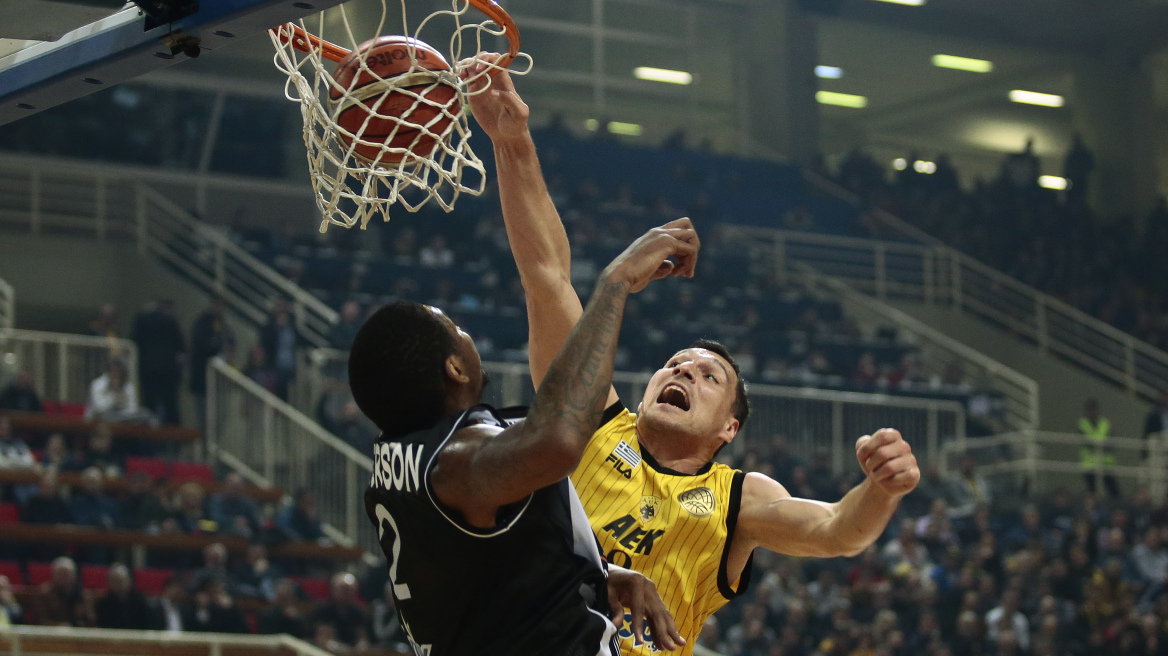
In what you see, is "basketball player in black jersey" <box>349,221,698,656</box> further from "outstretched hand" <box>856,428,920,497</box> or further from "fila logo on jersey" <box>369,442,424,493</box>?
"outstretched hand" <box>856,428,920,497</box>

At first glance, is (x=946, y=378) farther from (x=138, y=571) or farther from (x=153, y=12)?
(x=153, y=12)

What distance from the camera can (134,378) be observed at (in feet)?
47.5

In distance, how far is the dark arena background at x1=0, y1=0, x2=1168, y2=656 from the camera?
37.6 ft

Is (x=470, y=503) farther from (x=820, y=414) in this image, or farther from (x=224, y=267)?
(x=224, y=267)

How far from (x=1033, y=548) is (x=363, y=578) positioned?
7.12 m

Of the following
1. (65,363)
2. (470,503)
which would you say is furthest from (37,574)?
(470,503)

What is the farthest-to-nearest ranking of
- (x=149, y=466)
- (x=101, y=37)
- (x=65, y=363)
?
(x=65, y=363) → (x=149, y=466) → (x=101, y=37)

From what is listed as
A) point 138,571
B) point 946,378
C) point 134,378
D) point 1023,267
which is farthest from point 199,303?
point 1023,267

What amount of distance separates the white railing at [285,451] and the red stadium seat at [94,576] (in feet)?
7.55

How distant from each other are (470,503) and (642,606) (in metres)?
0.59

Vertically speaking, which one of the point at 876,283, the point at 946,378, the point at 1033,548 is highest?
the point at 876,283

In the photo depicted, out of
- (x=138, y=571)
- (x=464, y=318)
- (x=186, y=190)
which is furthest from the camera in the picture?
(x=186, y=190)

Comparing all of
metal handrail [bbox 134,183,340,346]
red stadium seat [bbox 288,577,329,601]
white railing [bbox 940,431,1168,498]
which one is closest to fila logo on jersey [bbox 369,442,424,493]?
red stadium seat [bbox 288,577,329,601]

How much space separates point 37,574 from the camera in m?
11.2
